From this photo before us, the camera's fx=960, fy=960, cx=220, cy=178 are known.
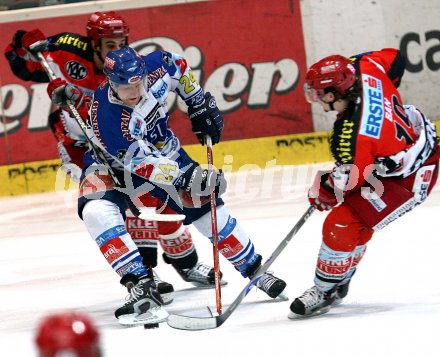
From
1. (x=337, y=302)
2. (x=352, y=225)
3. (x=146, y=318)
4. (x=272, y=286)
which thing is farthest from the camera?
(x=272, y=286)

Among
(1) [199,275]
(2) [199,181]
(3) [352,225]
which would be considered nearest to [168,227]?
(1) [199,275]

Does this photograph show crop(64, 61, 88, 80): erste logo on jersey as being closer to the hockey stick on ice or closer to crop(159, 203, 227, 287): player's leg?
the hockey stick on ice

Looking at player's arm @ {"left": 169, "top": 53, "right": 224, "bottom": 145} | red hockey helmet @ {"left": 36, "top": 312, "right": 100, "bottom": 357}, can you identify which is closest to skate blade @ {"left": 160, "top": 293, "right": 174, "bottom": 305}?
player's arm @ {"left": 169, "top": 53, "right": 224, "bottom": 145}

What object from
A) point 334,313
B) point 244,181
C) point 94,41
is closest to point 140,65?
point 94,41

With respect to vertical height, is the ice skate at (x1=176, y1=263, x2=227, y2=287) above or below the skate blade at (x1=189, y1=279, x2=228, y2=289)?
above

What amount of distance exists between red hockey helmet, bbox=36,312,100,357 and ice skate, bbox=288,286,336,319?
6.71ft

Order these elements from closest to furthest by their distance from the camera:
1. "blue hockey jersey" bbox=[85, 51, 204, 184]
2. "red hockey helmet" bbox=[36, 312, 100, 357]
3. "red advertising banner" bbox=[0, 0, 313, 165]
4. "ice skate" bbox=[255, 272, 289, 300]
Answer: "red hockey helmet" bbox=[36, 312, 100, 357] → "blue hockey jersey" bbox=[85, 51, 204, 184] → "ice skate" bbox=[255, 272, 289, 300] → "red advertising banner" bbox=[0, 0, 313, 165]

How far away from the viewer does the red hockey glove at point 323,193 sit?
2992 mm

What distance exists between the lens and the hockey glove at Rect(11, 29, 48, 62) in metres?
3.94

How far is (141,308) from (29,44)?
1.40 m

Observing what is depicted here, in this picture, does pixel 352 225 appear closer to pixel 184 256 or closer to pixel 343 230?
pixel 343 230

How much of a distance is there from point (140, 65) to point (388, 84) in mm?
806

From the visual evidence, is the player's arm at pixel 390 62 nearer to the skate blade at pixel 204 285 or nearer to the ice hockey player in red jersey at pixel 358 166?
the ice hockey player in red jersey at pixel 358 166

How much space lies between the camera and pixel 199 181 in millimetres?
3262
